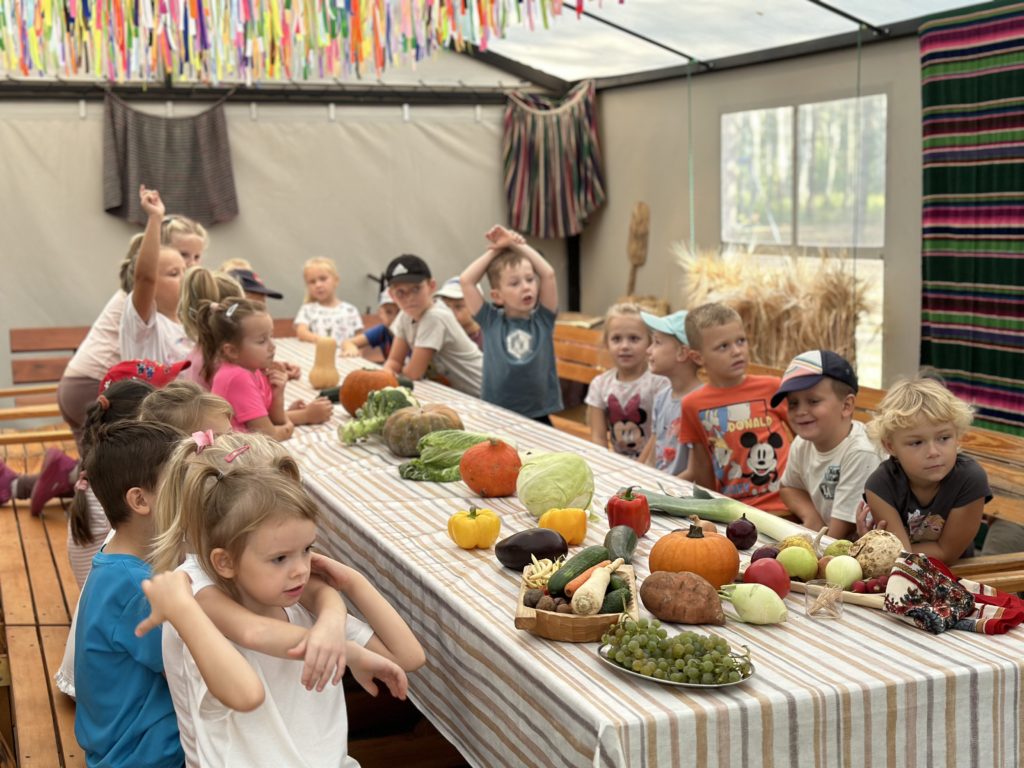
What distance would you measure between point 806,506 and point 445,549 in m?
1.30

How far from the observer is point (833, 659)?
2260 millimetres

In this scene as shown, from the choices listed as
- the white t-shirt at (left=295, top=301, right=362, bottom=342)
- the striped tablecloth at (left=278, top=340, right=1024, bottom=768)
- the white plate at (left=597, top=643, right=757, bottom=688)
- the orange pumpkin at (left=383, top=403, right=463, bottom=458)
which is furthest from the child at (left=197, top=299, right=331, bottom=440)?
the white t-shirt at (left=295, top=301, right=362, bottom=342)

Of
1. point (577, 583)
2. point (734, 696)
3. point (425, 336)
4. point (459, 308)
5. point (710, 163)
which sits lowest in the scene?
point (734, 696)

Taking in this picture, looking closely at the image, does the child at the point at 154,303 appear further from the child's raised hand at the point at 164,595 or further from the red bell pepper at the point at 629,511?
the child's raised hand at the point at 164,595

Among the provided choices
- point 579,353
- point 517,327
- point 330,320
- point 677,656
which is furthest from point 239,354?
point 579,353

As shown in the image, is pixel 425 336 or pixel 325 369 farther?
pixel 425 336

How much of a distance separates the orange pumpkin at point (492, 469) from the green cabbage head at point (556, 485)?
0.74 feet

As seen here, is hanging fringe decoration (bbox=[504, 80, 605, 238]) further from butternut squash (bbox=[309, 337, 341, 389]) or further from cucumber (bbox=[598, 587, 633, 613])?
cucumber (bbox=[598, 587, 633, 613])

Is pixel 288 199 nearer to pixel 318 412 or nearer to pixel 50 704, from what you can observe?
pixel 318 412

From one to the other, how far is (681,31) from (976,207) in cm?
318

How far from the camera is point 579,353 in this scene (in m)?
9.09

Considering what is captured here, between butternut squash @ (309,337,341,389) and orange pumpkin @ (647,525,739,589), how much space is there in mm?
3556

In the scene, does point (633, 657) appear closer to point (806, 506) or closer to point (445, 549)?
point (445, 549)

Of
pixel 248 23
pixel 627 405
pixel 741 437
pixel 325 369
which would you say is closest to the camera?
pixel 741 437
